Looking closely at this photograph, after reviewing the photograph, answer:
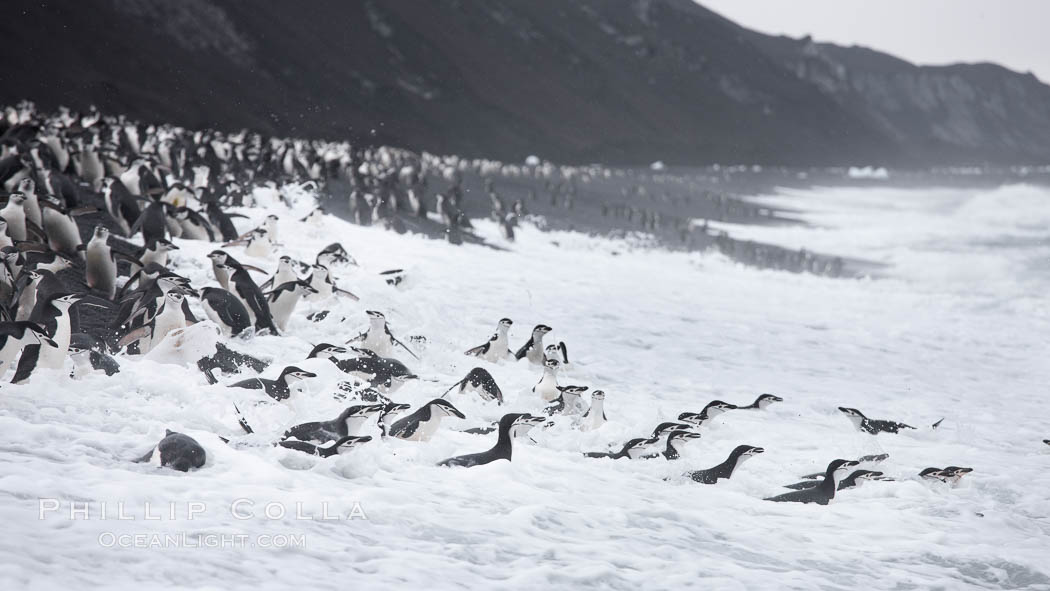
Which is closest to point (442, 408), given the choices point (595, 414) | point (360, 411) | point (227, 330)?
point (360, 411)

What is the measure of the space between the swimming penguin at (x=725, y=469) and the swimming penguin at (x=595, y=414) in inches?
41.5

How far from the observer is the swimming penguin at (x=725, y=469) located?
6.40 meters

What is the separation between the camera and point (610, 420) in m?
7.72

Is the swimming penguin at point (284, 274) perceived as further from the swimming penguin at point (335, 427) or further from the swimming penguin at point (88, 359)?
the swimming penguin at point (335, 427)

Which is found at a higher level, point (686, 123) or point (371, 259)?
point (686, 123)

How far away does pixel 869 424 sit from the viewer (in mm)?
A: 8227

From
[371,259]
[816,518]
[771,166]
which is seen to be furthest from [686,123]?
[816,518]

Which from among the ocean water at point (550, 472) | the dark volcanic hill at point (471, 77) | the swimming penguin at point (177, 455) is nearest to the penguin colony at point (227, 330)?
the swimming penguin at point (177, 455)

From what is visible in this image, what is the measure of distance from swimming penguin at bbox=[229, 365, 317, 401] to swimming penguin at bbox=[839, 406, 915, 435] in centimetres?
451

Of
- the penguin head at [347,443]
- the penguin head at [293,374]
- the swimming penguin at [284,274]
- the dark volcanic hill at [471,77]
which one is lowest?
the penguin head at [347,443]

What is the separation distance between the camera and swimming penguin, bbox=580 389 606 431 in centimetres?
731

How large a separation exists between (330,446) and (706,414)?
11.8 ft

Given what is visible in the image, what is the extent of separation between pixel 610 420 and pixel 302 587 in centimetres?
431

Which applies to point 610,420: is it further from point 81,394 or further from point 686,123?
point 686,123
